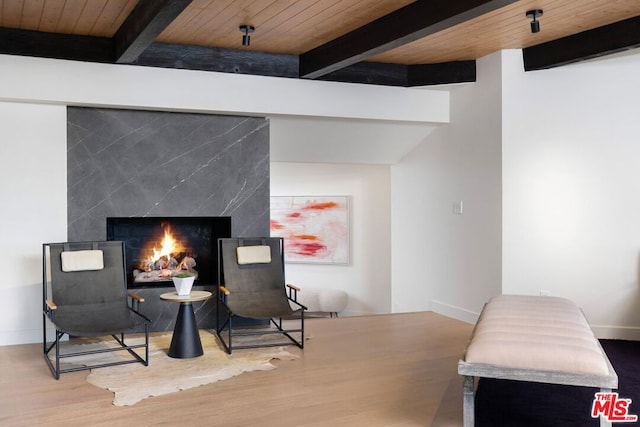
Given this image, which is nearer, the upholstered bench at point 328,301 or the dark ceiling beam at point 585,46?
the dark ceiling beam at point 585,46

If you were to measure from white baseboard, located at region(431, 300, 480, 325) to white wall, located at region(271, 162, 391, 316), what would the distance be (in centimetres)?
97

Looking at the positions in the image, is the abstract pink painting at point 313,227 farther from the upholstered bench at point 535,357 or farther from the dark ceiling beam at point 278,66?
the upholstered bench at point 535,357

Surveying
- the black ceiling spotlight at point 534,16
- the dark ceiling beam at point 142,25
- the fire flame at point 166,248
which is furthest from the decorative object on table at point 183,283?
the black ceiling spotlight at point 534,16

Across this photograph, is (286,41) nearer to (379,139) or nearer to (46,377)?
(379,139)

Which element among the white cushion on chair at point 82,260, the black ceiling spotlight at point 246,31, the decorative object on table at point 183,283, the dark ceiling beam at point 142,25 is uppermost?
the black ceiling spotlight at point 246,31

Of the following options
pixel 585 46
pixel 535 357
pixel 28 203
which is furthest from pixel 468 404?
pixel 28 203

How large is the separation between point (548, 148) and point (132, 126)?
3.79 m

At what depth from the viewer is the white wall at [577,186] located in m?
5.52

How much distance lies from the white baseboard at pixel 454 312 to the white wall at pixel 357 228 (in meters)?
0.97

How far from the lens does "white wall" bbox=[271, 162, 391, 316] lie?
25.5ft

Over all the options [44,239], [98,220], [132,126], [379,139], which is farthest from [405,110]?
[44,239]

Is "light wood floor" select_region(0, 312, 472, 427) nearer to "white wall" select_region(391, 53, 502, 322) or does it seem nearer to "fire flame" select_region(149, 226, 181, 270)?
"white wall" select_region(391, 53, 502, 322)

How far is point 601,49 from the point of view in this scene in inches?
201

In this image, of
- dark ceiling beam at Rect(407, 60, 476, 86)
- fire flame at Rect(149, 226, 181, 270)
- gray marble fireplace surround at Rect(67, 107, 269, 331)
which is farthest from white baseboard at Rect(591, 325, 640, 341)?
fire flame at Rect(149, 226, 181, 270)
